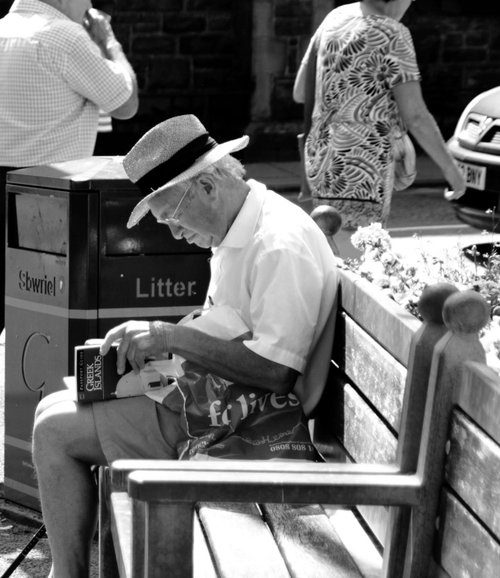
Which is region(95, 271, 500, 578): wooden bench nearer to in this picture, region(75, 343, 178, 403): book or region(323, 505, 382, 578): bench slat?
region(323, 505, 382, 578): bench slat

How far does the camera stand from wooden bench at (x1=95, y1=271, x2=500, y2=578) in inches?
89.0

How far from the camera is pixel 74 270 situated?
3.96 m

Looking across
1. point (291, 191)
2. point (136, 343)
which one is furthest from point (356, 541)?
point (291, 191)

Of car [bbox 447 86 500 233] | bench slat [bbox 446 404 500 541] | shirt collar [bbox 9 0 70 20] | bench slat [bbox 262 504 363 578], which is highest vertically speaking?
shirt collar [bbox 9 0 70 20]

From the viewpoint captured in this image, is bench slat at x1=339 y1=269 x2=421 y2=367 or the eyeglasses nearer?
bench slat at x1=339 y1=269 x2=421 y2=367

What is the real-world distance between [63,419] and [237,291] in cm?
54

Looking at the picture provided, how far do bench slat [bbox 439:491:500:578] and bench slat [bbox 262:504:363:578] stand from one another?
34 cm

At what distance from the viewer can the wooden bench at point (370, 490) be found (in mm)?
2260

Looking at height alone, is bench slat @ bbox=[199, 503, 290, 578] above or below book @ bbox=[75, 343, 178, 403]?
below

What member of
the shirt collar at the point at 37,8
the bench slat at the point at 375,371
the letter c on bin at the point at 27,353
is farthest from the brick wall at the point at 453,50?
the bench slat at the point at 375,371

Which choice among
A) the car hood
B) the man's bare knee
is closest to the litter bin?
the man's bare knee

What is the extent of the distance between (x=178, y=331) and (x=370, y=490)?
883 mm

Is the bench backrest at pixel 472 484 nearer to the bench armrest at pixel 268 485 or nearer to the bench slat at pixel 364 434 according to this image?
the bench armrest at pixel 268 485

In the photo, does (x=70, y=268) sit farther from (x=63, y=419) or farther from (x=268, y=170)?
(x=268, y=170)
